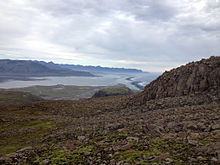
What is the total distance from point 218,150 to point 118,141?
9.78 metres

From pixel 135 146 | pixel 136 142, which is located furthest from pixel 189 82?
pixel 135 146

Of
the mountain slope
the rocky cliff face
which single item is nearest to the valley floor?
the mountain slope

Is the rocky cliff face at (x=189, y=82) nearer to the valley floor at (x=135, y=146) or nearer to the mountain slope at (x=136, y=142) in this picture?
the mountain slope at (x=136, y=142)

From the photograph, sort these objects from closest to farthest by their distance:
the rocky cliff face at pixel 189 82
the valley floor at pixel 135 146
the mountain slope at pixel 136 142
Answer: the valley floor at pixel 135 146
the mountain slope at pixel 136 142
the rocky cliff face at pixel 189 82

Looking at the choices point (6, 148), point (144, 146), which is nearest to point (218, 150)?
point (144, 146)

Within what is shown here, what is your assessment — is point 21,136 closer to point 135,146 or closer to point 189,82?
point 135,146

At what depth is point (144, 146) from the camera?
53.9ft

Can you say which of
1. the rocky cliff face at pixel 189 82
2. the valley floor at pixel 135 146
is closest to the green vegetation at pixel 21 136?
the valley floor at pixel 135 146

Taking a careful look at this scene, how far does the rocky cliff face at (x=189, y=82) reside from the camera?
38.8 m

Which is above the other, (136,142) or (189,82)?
(189,82)

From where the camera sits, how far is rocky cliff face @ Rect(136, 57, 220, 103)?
38.8m

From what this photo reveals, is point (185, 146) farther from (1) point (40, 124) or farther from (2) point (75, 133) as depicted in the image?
(1) point (40, 124)

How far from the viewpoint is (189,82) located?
42.0 meters

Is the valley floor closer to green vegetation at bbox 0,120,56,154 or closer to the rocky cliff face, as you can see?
green vegetation at bbox 0,120,56,154
